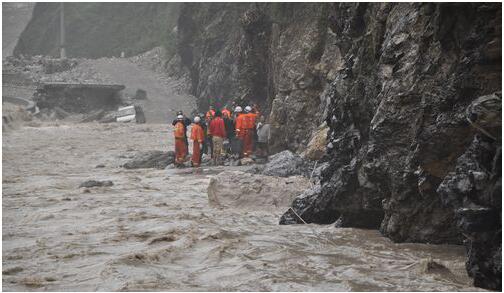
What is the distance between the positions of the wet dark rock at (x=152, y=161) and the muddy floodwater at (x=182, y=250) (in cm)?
434

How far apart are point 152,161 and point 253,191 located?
312 inches

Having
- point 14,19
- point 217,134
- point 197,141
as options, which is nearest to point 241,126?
point 217,134

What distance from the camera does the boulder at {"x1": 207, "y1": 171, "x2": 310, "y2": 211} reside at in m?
10.5

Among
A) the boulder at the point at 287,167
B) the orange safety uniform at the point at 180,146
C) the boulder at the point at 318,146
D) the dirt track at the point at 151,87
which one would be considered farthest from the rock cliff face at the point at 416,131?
the dirt track at the point at 151,87

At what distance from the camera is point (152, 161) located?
59.7 ft

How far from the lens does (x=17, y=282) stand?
6.06m

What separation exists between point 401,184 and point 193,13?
132ft

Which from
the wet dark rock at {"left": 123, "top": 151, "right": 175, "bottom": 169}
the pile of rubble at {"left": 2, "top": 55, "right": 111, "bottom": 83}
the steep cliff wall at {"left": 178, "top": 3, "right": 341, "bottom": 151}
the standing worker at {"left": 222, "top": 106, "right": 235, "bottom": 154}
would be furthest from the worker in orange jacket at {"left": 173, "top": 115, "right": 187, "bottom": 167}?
the pile of rubble at {"left": 2, "top": 55, "right": 111, "bottom": 83}

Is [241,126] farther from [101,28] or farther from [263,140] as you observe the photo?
[101,28]

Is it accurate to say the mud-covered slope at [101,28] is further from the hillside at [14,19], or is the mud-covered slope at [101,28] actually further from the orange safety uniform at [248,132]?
the orange safety uniform at [248,132]

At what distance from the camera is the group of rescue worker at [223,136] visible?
17.5m

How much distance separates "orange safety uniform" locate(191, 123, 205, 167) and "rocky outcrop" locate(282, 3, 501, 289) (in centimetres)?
784

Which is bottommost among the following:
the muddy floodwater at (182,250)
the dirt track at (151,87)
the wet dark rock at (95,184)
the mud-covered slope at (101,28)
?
the wet dark rock at (95,184)

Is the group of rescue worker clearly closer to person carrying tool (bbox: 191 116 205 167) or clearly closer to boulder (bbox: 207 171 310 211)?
person carrying tool (bbox: 191 116 205 167)
